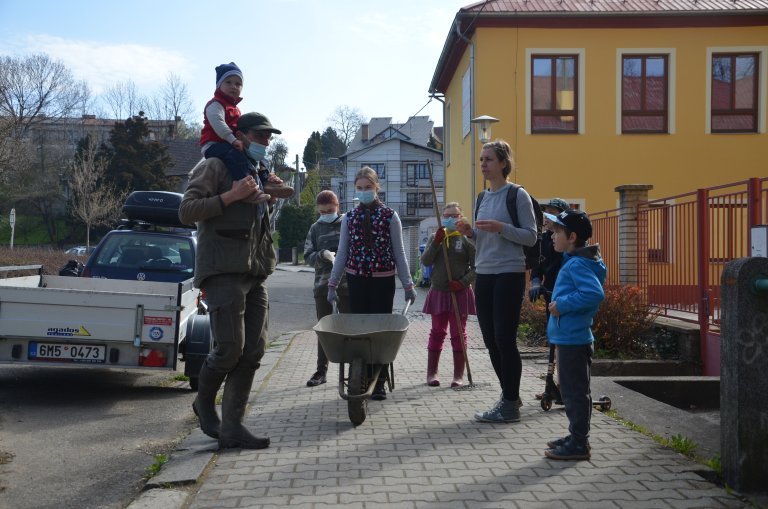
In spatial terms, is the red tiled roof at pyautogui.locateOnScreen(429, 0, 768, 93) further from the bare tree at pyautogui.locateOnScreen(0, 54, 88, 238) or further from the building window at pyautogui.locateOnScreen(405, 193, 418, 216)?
the building window at pyautogui.locateOnScreen(405, 193, 418, 216)

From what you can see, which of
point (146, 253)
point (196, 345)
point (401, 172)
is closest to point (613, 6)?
point (146, 253)

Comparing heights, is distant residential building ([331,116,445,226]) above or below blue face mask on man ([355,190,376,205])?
above

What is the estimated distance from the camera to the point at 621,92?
2166 centimetres

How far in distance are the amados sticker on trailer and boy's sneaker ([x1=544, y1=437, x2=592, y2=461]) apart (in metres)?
4.10

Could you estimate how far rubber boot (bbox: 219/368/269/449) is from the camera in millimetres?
5082

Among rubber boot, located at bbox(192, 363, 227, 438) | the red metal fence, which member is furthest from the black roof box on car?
the red metal fence

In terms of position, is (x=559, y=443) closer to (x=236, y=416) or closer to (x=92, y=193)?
(x=236, y=416)

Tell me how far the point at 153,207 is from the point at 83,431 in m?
5.01

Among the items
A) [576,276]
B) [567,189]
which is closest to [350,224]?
[576,276]

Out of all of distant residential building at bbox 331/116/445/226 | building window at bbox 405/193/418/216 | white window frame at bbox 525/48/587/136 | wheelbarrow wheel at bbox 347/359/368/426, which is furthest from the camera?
building window at bbox 405/193/418/216

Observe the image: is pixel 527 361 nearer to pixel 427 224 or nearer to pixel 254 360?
pixel 254 360

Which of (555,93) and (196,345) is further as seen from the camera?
(555,93)

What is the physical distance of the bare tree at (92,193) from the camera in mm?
50094

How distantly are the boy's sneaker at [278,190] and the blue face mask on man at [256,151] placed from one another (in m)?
0.20
